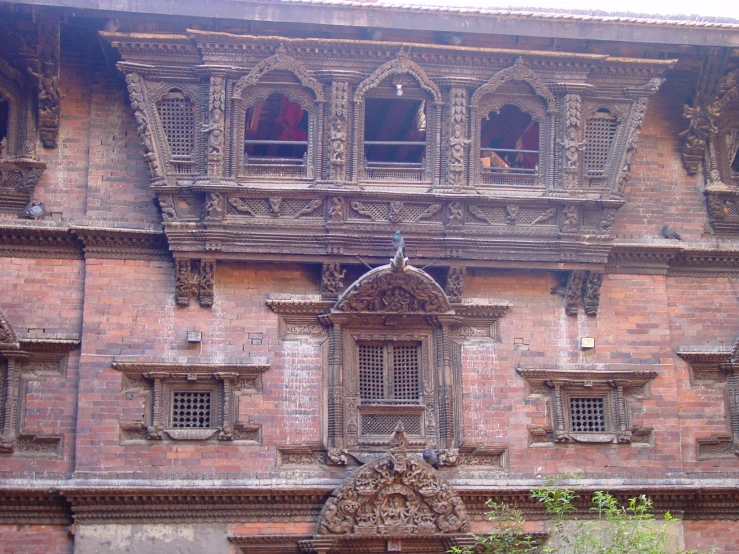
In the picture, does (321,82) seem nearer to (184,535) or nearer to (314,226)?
(314,226)

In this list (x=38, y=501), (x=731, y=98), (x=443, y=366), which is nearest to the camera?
(x=38, y=501)

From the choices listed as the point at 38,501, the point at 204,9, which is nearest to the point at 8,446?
the point at 38,501

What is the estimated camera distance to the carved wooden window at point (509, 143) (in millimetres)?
14406

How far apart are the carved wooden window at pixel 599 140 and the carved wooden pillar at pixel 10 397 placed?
6801mm

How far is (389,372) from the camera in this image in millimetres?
14062

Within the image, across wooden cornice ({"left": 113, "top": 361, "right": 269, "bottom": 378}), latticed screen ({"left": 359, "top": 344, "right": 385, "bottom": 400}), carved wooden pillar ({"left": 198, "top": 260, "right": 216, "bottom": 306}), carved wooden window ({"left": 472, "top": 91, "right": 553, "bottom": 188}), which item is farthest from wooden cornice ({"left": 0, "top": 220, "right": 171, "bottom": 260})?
carved wooden window ({"left": 472, "top": 91, "right": 553, "bottom": 188})

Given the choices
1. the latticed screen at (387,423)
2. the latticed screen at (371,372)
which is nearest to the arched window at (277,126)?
the latticed screen at (371,372)

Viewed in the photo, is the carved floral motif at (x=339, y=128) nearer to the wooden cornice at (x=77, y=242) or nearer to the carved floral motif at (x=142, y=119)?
the carved floral motif at (x=142, y=119)

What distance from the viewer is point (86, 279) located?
45.1 feet

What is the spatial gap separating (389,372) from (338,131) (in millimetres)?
2803

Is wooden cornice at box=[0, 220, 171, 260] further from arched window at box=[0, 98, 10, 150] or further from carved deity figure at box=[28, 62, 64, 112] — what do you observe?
carved deity figure at box=[28, 62, 64, 112]

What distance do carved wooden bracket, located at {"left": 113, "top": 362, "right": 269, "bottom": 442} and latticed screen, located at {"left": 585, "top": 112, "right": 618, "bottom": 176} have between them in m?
4.49

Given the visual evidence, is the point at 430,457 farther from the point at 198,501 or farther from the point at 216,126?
the point at 216,126

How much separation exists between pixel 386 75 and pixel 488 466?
4.59 m
